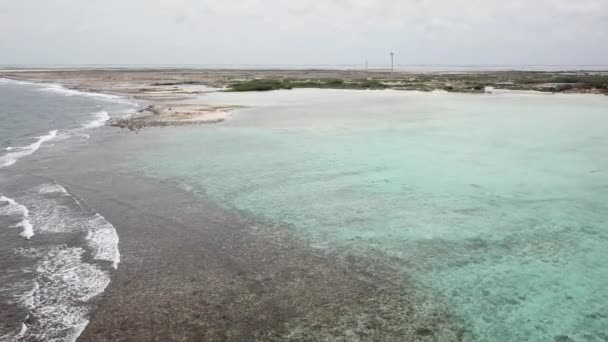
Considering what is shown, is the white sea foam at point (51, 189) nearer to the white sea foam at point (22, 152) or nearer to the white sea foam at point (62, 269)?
the white sea foam at point (62, 269)

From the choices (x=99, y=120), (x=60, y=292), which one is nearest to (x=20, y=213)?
(x=60, y=292)

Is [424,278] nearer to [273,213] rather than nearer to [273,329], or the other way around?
[273,329]

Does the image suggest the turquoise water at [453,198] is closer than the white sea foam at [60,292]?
No

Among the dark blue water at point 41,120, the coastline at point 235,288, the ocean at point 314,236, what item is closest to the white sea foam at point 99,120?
the dark blue water at point 41,120

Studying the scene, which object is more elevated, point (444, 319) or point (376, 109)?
point (376, 109)

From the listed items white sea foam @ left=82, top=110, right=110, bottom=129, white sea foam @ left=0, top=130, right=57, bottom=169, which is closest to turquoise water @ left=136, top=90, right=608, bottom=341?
white sea foam @ left=0, top=130, right=57, bottom=169

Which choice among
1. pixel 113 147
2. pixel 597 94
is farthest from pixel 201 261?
pixel 597 94

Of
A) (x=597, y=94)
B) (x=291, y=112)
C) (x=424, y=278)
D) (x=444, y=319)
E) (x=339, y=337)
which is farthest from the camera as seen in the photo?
(x=597, y=94)
